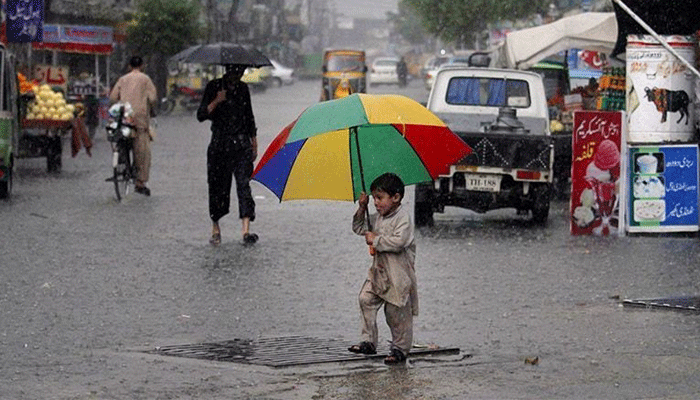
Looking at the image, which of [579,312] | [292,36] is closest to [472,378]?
[579,312]

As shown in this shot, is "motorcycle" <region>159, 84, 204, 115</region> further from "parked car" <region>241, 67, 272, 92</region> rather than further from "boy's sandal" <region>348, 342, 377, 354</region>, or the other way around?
"boy's sandal" <region>348, 342, 377, 354</region>

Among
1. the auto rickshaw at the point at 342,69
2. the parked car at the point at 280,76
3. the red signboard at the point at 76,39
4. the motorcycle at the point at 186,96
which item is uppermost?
the red signboard at the point at 76,39

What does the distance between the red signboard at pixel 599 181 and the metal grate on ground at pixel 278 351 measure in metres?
6.82

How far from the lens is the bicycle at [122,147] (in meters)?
20.4

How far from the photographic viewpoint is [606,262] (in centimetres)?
1384

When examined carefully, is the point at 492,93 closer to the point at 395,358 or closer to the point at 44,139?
the point at 44,139

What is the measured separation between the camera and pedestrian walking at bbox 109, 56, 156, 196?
20.9 m

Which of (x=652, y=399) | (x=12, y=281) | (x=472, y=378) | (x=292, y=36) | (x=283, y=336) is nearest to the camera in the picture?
(x=652, y=399)

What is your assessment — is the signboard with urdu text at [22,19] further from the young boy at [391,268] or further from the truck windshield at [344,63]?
the truck windshield at [344,63]

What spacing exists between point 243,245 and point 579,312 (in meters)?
4.90

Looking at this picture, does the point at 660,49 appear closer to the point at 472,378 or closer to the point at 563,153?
the point at 563,153

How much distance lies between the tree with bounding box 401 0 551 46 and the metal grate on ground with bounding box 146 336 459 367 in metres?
49.2

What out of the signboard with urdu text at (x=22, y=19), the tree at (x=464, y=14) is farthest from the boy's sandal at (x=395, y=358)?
the tree at (x=464, y=14)

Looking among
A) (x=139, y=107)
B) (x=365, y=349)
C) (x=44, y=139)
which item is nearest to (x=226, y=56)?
(x=139, y=107)
